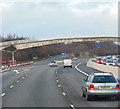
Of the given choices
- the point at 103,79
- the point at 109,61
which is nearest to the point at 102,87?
the point at 103,79

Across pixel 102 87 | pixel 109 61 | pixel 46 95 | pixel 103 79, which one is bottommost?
pixel 109 61

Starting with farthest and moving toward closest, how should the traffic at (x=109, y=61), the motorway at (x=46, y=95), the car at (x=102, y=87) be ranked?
the traffic at (x=109, y=61) < the car at (x=102, y=87) < the motorway at (x=46, y=95)

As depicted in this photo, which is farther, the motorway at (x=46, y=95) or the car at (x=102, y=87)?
the car at (x=102, y=87)

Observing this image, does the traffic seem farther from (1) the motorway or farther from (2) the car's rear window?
(2) the car's rear window

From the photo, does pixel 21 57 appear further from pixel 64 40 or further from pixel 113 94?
pixel 113 94

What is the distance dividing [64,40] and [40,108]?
71.2m

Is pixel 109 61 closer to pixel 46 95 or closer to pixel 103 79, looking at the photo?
pixel 46 95

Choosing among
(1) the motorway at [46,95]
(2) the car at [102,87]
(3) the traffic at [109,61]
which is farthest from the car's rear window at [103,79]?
(3) the traffic at [109,61]

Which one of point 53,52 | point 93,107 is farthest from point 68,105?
point 53,52

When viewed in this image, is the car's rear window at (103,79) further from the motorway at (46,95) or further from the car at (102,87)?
the motorway at (46,95)

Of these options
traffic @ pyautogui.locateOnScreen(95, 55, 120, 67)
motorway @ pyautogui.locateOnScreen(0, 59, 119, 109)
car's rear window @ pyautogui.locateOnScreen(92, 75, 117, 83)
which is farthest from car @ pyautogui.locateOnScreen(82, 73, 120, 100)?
traffic @ pyautogui.locateOnScreen(95, 55, 120, 67)

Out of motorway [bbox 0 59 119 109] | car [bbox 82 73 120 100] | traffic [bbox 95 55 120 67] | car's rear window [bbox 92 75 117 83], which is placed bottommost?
traffic [bbox 95 55 120 67]

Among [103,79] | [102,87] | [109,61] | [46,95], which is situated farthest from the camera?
[109,61]

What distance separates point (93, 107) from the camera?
41.7ft
